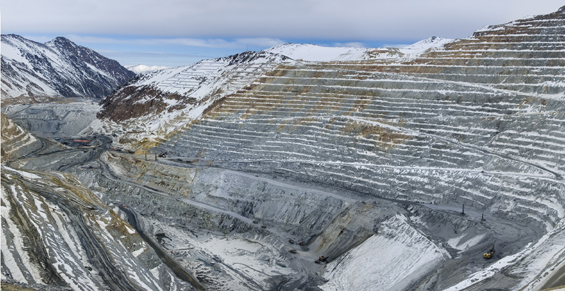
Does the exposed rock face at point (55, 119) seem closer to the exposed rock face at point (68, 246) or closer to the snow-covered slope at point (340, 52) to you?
the snow-covered slope at point (340, 52)

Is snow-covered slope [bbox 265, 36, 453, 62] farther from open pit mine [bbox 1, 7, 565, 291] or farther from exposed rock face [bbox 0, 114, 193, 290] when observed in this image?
exposed rock face [bbox 0, 114, 193, 290]

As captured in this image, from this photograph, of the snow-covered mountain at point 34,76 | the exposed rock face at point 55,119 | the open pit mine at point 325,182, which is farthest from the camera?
the snow-covered mountain at point 34,76

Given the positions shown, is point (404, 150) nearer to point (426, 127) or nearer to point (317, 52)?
point (426, 127)

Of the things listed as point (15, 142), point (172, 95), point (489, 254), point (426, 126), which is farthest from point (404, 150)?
point (15, 142)

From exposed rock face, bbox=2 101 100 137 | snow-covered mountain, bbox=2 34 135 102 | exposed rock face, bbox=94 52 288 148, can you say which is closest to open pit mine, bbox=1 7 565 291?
exposed rock face, bbox=94 52 288 148

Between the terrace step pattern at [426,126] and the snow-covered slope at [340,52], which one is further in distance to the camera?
the snow-covered slope at [340,52]

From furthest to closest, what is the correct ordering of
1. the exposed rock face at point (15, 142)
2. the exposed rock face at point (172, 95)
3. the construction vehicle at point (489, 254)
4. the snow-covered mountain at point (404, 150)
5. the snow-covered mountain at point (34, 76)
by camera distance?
the snow-covered mountain at point (34, 76), the exposed rock face at point (172, 95), the exposed rock face at point (15, 142), the snow-covered mountain at point (404, 150), the construction vehicle at point (489, 254)

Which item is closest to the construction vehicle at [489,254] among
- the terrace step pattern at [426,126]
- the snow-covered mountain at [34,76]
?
the terrace step pattern at [426,126]
